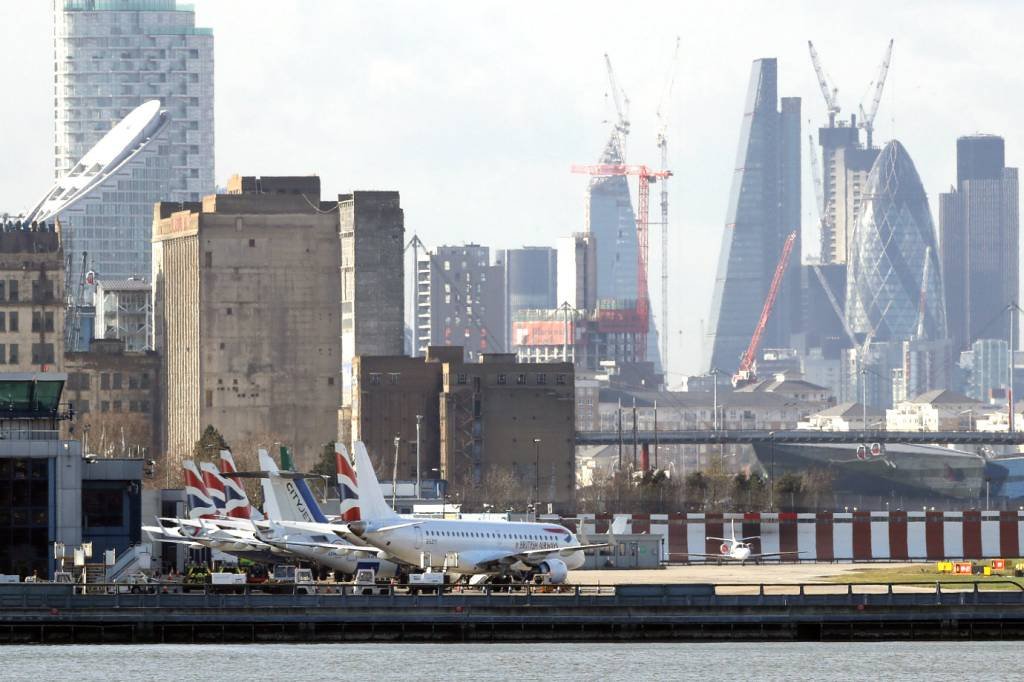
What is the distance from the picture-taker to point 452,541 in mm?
155375

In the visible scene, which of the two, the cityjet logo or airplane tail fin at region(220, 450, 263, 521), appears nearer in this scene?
the cityjet logo

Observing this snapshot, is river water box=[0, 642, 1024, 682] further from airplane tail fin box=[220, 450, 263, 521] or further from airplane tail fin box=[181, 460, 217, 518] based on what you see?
airplane tail fin box=[220, 450, 263, 521]

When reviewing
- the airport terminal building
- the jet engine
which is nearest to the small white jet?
the jet engine

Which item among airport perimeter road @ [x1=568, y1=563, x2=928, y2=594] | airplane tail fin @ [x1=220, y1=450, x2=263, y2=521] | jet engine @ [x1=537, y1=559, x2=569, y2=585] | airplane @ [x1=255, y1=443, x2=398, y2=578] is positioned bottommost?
airport perimeter road @ [x1=568, y1=563, x2=928, y2=594]

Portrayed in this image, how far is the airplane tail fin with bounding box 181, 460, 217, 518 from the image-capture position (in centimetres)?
17275

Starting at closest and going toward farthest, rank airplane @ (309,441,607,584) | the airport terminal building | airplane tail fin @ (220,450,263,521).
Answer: the airport terminal building → airplane @ (309,441,607,584) → airplane tail fin @ (220,450,263,521)

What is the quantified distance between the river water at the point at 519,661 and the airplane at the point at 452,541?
26044 millimetres

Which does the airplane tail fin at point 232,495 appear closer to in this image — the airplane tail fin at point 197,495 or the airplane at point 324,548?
the airplane tail fin at point 197,495

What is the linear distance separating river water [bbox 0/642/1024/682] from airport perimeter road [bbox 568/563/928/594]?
1248 inches

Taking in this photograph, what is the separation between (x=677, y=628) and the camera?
126312mm

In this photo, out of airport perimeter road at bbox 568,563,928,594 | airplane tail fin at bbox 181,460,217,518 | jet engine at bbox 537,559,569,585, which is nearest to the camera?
jet engine at bbox 537,559,569,585

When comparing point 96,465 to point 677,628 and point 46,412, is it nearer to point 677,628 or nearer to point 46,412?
point 46,412

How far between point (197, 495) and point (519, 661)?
59772 millimetres

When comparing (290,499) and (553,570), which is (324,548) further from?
(553,570)
